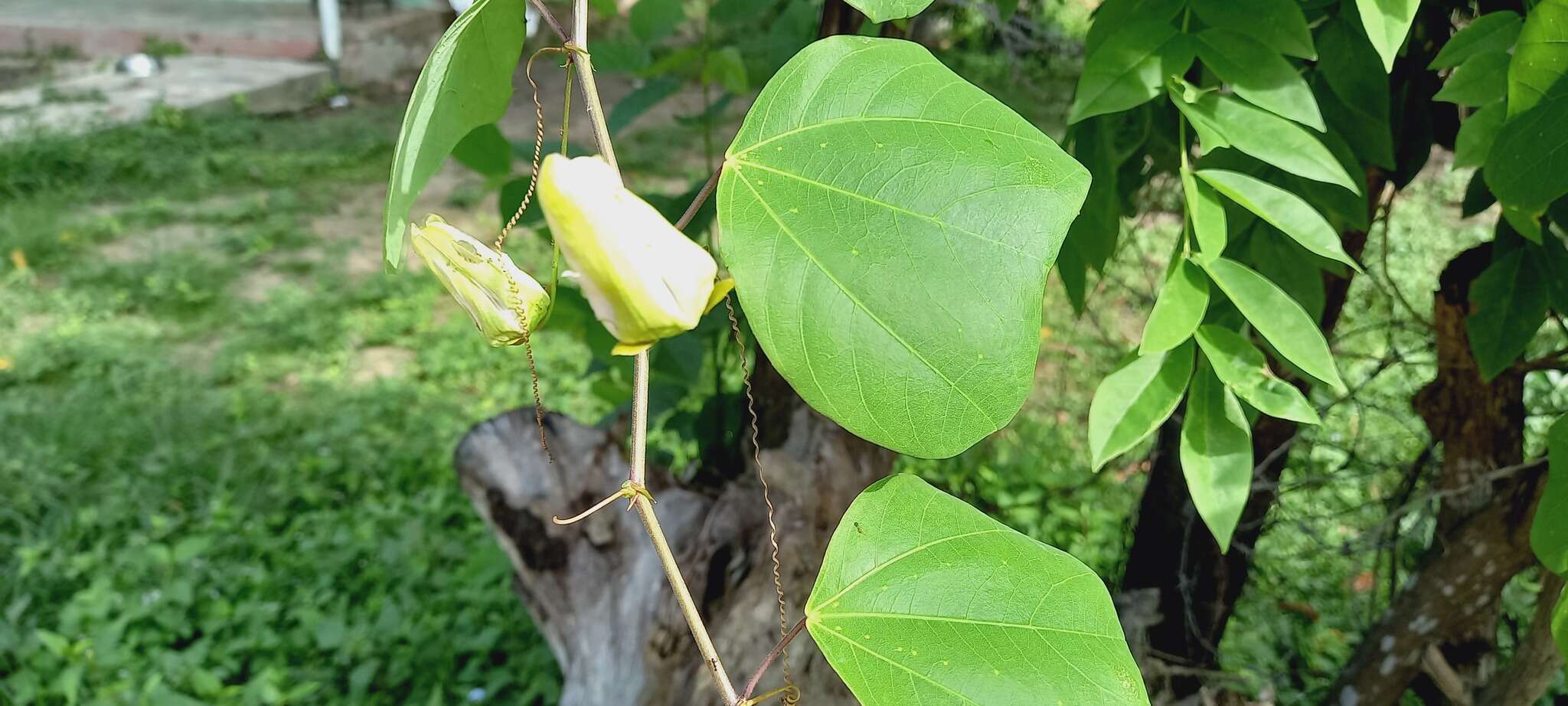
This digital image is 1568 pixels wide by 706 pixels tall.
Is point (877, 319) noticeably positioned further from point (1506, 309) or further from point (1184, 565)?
point (1184, 565)

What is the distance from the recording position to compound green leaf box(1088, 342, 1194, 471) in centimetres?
57

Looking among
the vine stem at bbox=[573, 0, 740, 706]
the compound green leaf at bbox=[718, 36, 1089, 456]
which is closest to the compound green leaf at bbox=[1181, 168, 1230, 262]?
the compound green leaf at bbox=[718, 36, 1089, 456]

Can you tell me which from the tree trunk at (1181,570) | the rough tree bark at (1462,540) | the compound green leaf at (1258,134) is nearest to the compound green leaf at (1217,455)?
the compound green leaf at (1258,134)

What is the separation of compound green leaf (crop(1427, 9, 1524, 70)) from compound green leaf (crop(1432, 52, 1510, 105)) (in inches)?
0.5

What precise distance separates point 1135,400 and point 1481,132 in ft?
0.75

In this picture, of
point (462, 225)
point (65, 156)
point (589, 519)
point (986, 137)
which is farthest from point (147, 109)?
point (986, 137)

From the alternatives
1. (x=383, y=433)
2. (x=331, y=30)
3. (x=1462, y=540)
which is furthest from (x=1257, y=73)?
(x=331, y=30)

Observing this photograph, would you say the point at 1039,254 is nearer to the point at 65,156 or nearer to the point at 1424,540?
the point at 1424,540

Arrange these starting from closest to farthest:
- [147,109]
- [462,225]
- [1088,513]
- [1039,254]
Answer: [1039,254] → [1088,513] → [462,225] → [147,109]

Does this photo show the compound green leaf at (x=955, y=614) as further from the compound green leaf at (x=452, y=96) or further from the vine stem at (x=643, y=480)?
the compound green leaf at (x=452, y=96)

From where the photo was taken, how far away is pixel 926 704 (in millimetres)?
359

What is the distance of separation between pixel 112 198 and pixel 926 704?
426 centimetres

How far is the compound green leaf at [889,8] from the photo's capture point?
1.25 ft

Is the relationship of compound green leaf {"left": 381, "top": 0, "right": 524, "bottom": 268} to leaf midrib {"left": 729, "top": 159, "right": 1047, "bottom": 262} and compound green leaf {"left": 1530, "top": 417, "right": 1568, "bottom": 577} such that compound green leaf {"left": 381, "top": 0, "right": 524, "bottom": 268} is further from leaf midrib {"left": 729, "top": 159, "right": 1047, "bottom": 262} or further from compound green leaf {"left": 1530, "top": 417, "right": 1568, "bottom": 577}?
compound green leaf {"left": 1530, "top": 417, "right": 1568, "bottom": 577}
